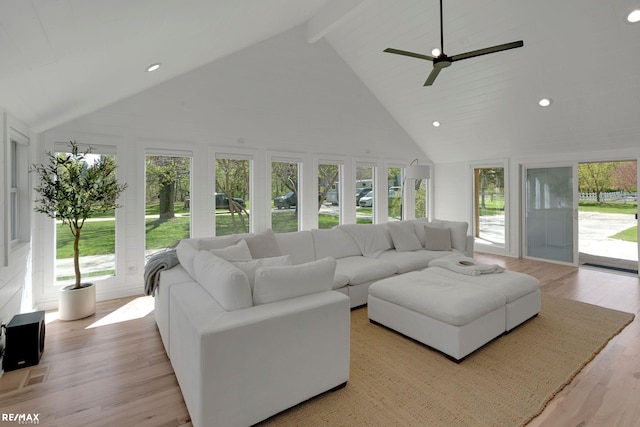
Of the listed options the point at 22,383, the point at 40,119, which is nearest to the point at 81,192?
the point at 40,119

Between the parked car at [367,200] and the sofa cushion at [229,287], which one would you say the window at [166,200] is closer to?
the sofa cushion at [229,287]

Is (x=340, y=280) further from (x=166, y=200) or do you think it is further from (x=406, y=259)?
(x=166, y=200)

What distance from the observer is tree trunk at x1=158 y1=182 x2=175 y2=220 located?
4.72 meters

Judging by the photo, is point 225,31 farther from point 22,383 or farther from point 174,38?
point 22,383

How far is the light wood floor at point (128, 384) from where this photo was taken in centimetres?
202

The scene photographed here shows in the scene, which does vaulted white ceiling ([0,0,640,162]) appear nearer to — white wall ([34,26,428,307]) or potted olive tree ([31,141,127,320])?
white wall ([34,26,428,307])

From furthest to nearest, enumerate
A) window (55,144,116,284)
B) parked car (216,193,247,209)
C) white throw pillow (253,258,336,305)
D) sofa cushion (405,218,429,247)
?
sofa cushion (405,218,429,247)
parked car (216,193,247,209)
window (55,144,116,284)
white throw pillow (253,258,336,305)

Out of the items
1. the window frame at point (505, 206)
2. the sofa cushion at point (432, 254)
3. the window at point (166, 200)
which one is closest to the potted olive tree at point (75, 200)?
the window at point (166, 200)

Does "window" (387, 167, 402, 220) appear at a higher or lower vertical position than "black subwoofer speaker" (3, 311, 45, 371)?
higher

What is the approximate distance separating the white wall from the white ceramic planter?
2.09 ft

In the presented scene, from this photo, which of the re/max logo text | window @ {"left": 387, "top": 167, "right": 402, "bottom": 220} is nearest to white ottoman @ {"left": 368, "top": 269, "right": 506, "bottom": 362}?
the re/max logo text

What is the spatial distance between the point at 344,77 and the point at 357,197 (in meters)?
2.40

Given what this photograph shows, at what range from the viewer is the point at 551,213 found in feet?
20.7

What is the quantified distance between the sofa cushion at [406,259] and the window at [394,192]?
255 centimetres
